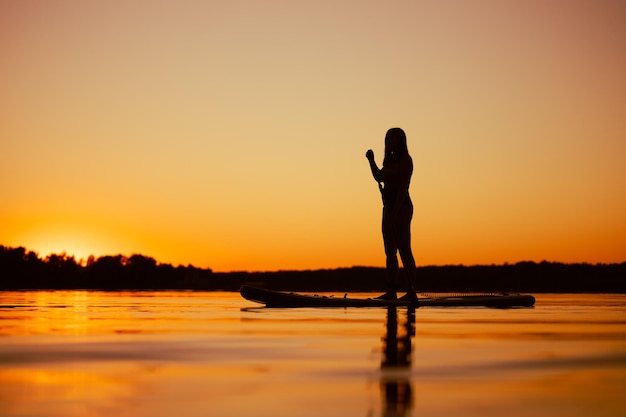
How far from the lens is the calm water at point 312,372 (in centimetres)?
505

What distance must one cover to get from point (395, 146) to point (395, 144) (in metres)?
0.04

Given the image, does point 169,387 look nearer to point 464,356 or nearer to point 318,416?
point 318,416

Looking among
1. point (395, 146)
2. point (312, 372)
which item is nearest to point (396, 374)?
point (312, 372)

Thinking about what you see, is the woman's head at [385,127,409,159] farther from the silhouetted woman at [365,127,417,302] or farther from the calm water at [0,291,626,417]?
the calm water at [0,291,626,417]

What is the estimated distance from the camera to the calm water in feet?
16.6

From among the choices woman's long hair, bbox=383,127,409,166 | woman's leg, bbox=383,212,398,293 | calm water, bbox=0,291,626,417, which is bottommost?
calm water, bbox=0,291,626,417

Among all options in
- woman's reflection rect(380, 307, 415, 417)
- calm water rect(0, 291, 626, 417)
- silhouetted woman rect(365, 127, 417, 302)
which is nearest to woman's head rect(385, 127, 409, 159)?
silhouetted woman rect(365, 127, 417, 302)

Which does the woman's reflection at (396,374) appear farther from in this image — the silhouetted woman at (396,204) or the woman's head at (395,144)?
the woman's head at (395,144)

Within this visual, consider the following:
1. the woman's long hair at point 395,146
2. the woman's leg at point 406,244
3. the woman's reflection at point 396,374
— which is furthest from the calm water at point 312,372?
the woman's long hair at point 395,146

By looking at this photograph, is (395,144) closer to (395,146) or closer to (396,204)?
(395,146)

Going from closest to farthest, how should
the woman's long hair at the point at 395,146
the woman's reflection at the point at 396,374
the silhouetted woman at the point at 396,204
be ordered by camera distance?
the woman's reflection at the point at 396,374 < the silhouetted woman at the point at 396,204 < the woman's long hair at the point at 395,146

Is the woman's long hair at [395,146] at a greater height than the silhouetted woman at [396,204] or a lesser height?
greater

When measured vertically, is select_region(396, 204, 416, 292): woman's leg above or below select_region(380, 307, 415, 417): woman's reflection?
above

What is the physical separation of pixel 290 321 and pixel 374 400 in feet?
28.8
